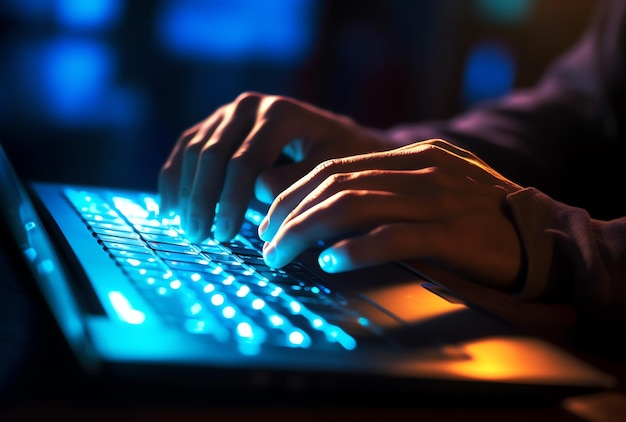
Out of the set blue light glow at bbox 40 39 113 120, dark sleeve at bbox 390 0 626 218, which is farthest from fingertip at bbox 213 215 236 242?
blue light glow at bbox 40 39 113 120

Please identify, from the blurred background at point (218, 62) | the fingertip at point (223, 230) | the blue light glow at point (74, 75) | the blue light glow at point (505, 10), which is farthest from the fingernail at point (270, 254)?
the blue light glow at point (505, 10)

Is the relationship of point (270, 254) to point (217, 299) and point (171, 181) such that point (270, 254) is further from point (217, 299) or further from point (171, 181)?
point (171, 181)

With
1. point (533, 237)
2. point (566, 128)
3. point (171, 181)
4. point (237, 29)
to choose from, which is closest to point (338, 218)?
point (533, 237)

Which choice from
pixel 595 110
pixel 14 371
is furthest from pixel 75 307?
pixel 595 110

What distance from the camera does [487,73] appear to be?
215cm

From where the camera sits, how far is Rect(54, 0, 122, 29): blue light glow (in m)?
1.94

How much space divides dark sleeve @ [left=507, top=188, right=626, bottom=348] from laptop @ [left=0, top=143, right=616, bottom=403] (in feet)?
0.24

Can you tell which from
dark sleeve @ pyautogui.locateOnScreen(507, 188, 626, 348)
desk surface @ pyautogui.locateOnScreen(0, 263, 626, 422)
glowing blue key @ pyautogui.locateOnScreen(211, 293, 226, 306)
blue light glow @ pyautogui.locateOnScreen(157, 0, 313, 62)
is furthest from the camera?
blue light glow @ pyautogui.locateOnScreen(157, 0, 313, 62)

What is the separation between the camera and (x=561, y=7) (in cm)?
205

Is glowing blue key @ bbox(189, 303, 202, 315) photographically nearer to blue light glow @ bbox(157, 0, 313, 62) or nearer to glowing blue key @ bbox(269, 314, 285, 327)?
glowing blue key @ bbox(269, 314, 285, 327)

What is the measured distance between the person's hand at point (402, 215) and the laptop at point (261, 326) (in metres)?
0.03

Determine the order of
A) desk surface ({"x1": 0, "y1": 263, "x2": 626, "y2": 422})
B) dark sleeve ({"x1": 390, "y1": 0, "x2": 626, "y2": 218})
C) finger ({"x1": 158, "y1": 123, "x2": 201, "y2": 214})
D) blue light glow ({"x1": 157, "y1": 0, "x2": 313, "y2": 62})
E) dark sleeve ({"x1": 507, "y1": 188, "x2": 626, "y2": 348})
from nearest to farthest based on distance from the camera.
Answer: desk surface ({"x1": 0, "y1": 263, "x2": 626, "y2": 422}) → dark sleeve ({"x1": 507, "y1": 188, "x2": 626, "y2": 348}) → finger ({"x1": 158, "y1": 123, "x2": 201, "y2": 214}) → dark sleeve ({"x1": 390, "y1": 0, "x2": 626, "y2": 218}) → blue light glow ({"x1": 157, "y1": 0, "x2": 313, "y2": 62})

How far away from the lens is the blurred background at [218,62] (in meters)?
1.94

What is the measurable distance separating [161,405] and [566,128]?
942 mm
